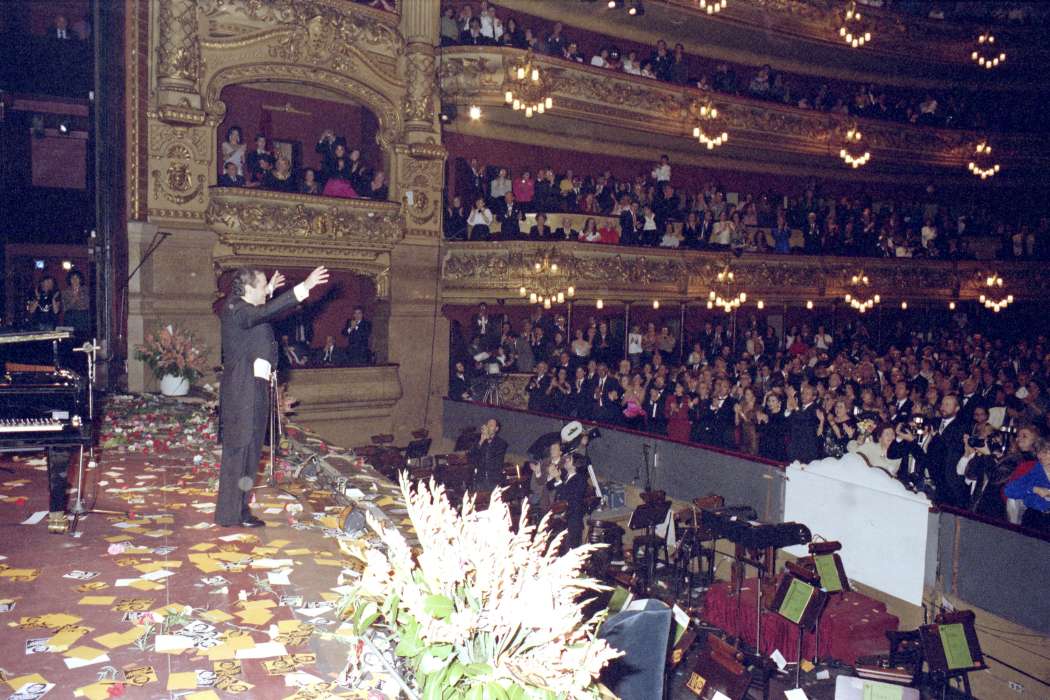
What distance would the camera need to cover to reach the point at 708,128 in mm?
19266

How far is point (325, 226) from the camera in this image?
15688 mm

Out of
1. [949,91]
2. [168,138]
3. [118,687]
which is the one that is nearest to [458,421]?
[168,138]

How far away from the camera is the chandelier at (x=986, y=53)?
23.1 m

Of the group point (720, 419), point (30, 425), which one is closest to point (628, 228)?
point (720, 419)

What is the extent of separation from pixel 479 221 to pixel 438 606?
1535cm

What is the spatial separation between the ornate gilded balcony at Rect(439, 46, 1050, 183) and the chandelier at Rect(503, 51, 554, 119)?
14.9 inches

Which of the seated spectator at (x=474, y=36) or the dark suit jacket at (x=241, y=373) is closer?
the dark suit jacket at (x=241, y=373)

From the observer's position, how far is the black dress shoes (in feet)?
20.0

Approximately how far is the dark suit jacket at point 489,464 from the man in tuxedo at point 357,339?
5570mm

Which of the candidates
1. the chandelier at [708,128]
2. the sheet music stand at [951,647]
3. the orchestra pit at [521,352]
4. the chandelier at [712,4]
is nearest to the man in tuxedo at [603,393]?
the orchestra pit at [521,352]

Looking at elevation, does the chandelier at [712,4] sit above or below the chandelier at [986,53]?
below

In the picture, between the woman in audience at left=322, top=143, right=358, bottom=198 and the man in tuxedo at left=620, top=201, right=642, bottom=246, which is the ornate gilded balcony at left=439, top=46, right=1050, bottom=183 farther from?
the woman in audience at left=322, top=143, right=358, bottom=198

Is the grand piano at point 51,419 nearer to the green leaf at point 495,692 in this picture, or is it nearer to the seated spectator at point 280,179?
the green leaf at point 495,692

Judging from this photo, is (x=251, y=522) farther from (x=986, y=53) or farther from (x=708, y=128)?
(x=986, y=53)
